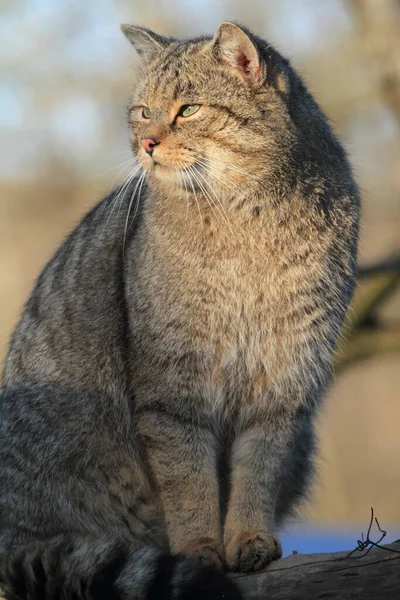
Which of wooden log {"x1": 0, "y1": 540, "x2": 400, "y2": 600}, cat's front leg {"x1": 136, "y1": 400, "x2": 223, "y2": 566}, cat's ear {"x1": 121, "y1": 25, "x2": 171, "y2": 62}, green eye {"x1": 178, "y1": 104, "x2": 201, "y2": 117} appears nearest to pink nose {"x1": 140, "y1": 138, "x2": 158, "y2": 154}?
green eye {"x1": 178, "y1": 104, "x2": 201, "y2": 117}

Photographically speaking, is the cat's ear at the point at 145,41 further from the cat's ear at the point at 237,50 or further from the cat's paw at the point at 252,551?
the cat's paw at the point at 252,551

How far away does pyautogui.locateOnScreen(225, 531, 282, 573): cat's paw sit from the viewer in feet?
10.7

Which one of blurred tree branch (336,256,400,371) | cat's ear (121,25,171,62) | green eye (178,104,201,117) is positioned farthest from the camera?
blurred tree branch (336,256,400,371)

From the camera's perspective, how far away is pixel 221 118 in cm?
353

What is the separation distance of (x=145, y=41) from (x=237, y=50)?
0.59m

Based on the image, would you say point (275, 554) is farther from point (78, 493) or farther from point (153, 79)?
point (153, 79)

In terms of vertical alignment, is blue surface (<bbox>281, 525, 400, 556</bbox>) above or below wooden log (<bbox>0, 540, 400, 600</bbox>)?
below

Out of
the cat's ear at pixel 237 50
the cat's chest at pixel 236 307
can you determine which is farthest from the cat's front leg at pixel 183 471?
the cat's ear at pixel 237 50

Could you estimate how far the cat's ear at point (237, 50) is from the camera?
3.53m

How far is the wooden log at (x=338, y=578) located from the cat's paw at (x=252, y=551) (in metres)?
0.17

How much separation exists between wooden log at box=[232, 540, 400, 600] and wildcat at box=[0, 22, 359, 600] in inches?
13.1

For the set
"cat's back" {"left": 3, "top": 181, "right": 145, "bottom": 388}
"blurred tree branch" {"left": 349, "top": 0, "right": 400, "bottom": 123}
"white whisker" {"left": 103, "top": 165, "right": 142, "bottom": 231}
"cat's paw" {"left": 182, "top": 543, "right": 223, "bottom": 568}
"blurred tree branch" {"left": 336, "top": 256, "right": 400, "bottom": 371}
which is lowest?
"blurred tree branch" {"left": 336, "top": 256, "right": 400, "bottom": 371}

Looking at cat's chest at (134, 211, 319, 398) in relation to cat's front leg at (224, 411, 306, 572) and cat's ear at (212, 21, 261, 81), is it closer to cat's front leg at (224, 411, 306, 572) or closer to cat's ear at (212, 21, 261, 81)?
cat's front leg at (224, 411, 306, 572)

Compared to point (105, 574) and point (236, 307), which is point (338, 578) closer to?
point (105, 574)
